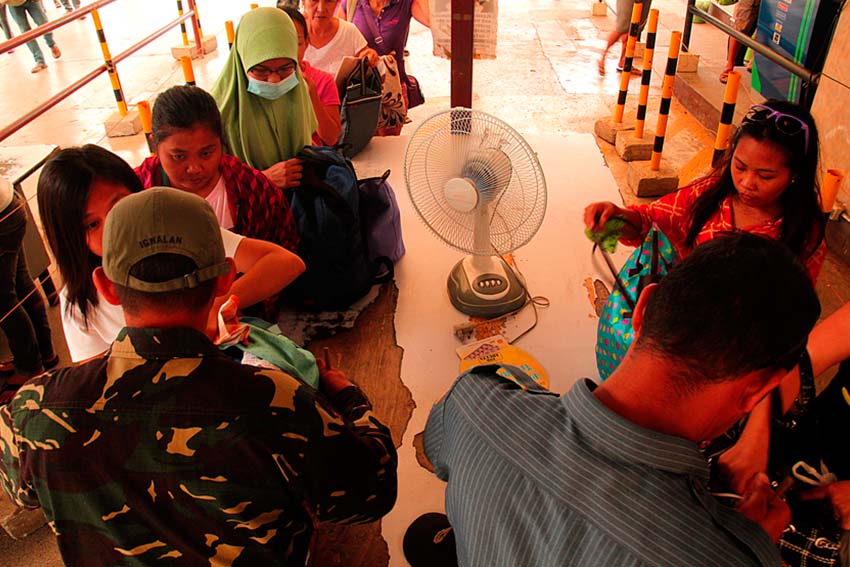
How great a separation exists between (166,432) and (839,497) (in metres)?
1.33

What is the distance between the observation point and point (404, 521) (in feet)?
6.34

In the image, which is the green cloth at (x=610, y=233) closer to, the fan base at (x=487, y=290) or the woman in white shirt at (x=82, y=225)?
the fan base at (x=487, y=290)

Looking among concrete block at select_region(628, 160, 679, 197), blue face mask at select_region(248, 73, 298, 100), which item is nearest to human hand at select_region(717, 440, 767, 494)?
blue face mask at select_region(248, 73, 298, 100)

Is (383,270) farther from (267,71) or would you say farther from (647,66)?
(647,66)

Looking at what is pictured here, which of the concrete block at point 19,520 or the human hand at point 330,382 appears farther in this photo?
the concrete block at point 19,520

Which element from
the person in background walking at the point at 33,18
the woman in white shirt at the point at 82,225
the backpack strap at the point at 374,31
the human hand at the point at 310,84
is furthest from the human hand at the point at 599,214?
the person in background walking at the point at 33,18

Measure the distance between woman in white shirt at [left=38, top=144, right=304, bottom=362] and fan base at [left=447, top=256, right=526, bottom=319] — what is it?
1326 millimetres

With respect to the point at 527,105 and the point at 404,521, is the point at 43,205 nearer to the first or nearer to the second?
the point at 404,521

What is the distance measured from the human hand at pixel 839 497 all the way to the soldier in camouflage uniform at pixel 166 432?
1034 millimetres

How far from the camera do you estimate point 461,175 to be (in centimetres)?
222

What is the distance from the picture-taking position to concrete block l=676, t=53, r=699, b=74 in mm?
5305

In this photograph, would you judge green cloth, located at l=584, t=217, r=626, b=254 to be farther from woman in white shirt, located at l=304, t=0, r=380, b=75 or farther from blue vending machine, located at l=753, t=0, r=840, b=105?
woman in white shirt, located at l=304, t=0, r=380, b=75

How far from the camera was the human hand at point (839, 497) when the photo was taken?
1200 mm

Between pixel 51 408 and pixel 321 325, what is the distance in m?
1.75
